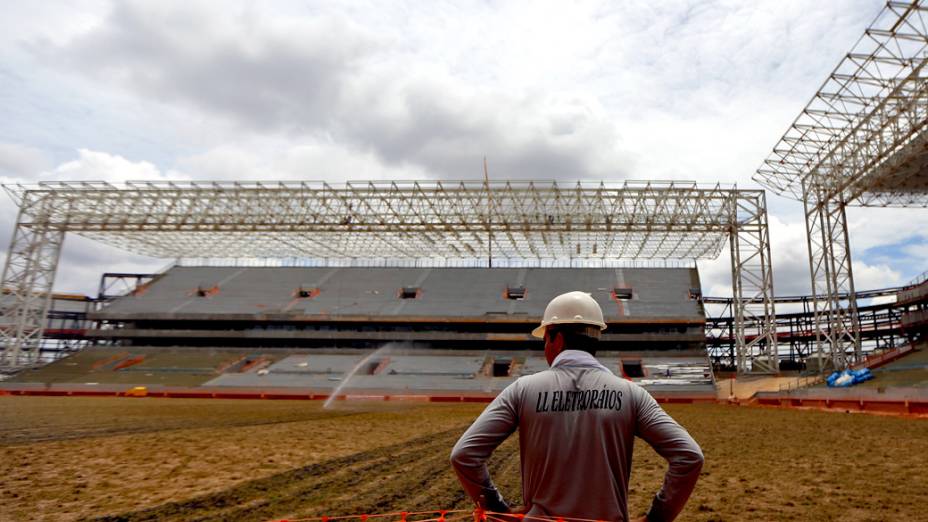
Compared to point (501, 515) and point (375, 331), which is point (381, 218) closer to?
point (375, 331)

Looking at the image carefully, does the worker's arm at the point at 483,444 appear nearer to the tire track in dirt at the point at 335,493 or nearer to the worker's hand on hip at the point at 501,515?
the worker's hand on hip at the point at 501,515

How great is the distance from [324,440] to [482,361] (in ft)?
101

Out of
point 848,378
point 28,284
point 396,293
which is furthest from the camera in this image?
point 396,293

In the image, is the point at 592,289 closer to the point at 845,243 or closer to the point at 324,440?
the point at 845,243

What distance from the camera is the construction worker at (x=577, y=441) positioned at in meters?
1.99

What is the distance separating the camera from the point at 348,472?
351 inches

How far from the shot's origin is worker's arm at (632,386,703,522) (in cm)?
193

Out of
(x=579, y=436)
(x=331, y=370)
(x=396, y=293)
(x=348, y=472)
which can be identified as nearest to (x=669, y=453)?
(x=579, y=436)

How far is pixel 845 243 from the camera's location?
103ft

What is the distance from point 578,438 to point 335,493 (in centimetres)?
635

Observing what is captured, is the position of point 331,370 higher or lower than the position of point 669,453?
lower

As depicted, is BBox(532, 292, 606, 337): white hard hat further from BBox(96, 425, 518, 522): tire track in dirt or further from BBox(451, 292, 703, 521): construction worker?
BBox(96, 425, 518, 522): tire track in dirt

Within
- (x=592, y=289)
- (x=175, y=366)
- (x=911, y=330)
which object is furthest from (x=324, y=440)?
(x=911, y=330)

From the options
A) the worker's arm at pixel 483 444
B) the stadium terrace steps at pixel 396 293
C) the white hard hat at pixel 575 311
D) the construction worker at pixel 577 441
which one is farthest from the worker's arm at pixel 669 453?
the stadium terrace steps at pixel 396 293
